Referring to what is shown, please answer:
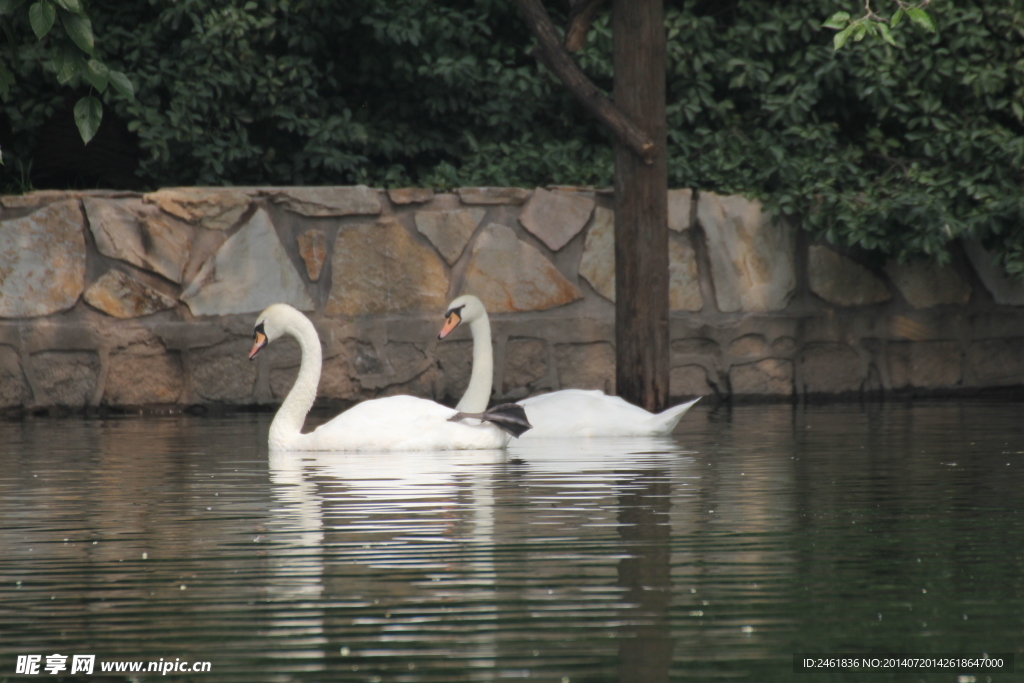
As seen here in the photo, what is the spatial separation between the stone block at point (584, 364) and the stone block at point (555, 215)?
2.43 feet

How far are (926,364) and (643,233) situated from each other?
3.27m

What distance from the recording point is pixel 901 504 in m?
5.30

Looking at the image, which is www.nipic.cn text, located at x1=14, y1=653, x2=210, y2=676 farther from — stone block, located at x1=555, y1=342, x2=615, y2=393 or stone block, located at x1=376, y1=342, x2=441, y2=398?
stone block, located at x1=555, y1=342, x2=615, y2=393

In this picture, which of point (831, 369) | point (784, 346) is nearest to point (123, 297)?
point (784, 346)

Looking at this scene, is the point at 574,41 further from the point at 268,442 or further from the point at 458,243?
the point at 268,442

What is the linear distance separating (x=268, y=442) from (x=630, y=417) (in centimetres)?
195

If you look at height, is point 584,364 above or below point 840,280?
below

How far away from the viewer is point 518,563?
13.4 ft

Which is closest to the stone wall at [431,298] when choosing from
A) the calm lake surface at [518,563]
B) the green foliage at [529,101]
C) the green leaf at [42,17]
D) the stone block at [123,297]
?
the stone block at [123,297]

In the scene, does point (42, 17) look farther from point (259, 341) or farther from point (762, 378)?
point (762, 378)

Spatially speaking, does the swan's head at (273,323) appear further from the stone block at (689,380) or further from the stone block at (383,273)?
the stone block at (689,380)

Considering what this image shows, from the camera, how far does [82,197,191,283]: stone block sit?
1055 centimetres

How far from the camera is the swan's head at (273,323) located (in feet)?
28.1

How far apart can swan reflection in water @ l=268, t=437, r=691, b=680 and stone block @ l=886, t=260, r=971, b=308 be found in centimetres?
419
